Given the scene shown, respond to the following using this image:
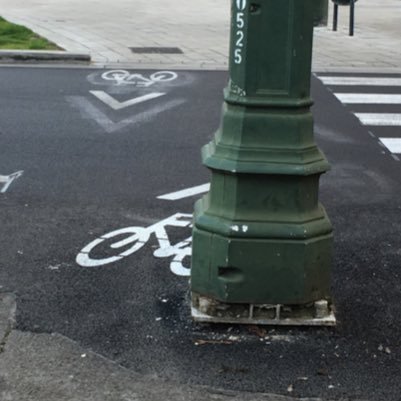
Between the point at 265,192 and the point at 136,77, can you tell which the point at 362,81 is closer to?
the point at 136,77

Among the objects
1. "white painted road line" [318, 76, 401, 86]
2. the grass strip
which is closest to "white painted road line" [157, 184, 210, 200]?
"white painted road line" [318, 76, 401, 86]

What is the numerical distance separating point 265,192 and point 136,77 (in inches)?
354

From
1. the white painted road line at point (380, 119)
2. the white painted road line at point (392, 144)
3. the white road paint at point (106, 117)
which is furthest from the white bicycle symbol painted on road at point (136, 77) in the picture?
the white painted road line at point (392, 144)

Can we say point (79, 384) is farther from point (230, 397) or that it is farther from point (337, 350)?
point (337, 350)

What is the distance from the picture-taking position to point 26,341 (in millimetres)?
4809

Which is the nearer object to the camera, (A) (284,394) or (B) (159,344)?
(A) (284,394)

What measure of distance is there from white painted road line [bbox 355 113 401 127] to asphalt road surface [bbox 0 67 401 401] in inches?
5.5

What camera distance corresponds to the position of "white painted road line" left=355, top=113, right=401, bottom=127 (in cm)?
1111

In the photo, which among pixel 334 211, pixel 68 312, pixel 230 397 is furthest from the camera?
pixel 334 211

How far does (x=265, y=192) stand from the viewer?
490 cm

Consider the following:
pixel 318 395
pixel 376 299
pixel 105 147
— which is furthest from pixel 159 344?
pixel 105 147

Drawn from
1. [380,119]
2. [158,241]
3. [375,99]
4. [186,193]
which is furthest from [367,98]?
[158,241]

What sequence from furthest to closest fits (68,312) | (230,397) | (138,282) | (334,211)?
(334,211), (138,282), (68,312), (230,397)

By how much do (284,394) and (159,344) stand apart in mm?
813
